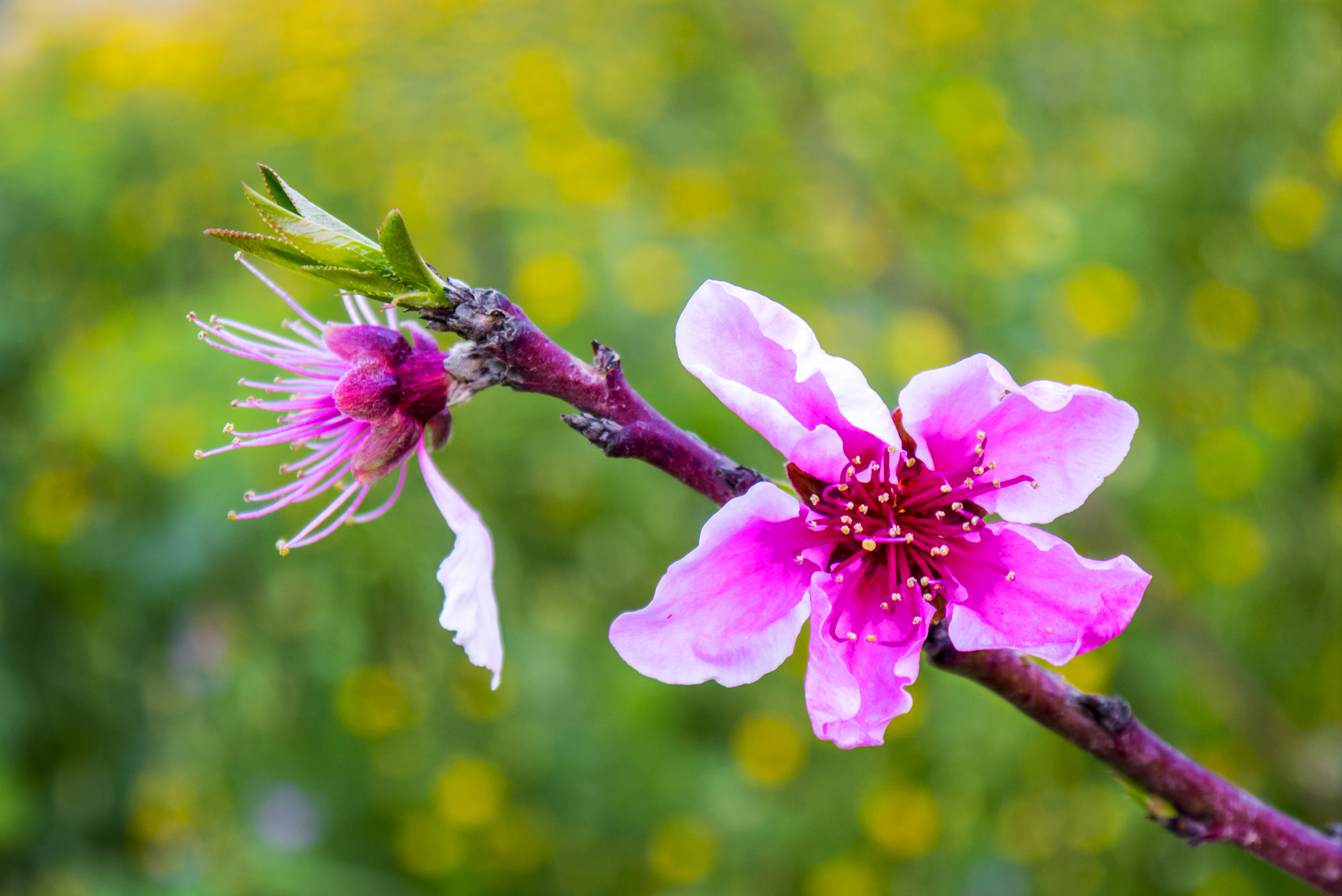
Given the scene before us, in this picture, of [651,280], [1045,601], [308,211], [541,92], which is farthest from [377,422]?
[541,92]

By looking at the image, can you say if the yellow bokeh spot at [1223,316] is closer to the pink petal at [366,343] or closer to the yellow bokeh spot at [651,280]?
the yellow bokeh spot at [651,280]

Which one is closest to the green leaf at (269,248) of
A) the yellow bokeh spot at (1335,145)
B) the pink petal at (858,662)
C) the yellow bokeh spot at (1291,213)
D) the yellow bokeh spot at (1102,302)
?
the pink petal at (858,662)

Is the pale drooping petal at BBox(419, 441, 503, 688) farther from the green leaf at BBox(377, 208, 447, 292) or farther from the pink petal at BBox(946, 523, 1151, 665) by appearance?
the pink petal at BBox(946, 523, 1151, 665)

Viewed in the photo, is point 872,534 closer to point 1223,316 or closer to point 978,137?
point 1223,316

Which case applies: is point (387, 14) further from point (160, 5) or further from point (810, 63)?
point (160, 5)

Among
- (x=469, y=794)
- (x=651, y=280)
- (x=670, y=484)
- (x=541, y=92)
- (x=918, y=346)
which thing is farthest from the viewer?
(x=541, y=92)

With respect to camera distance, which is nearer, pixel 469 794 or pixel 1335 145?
pixel 469 794
